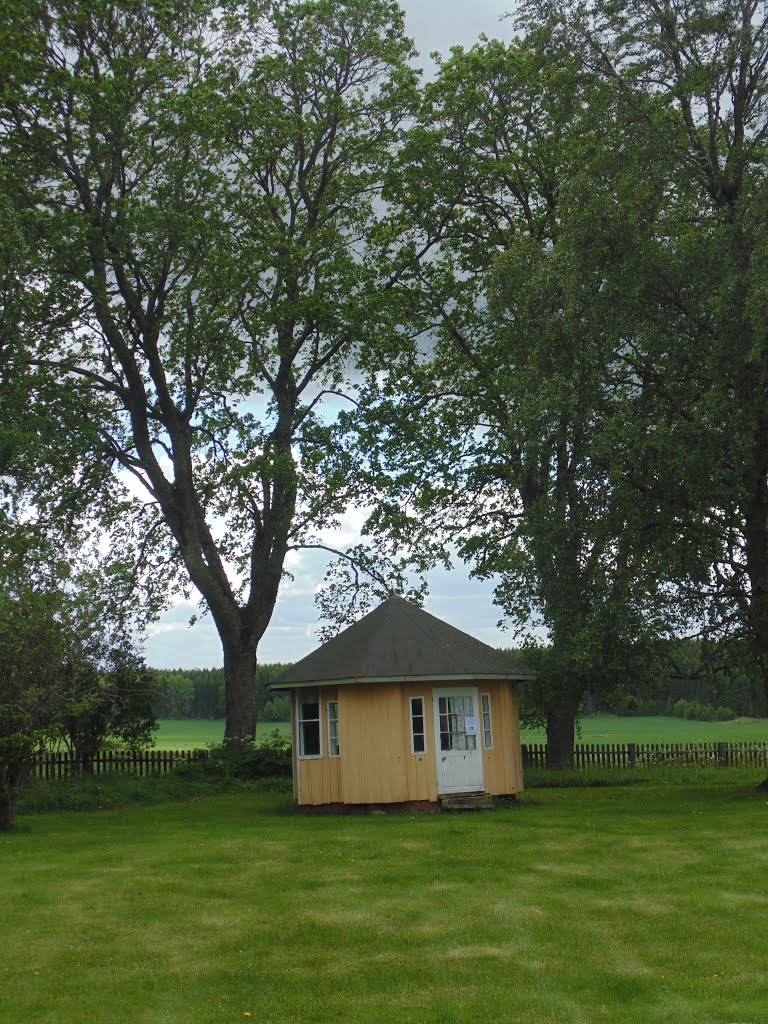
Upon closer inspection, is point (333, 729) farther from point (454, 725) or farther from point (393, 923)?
point (393, 923)

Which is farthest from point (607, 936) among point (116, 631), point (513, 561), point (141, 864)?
point (116, 631)

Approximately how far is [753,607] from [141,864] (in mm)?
13469

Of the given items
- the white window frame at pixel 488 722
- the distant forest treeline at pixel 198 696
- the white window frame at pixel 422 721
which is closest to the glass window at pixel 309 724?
the white window frame at pixel 422 721

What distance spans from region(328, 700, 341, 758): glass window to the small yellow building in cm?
2

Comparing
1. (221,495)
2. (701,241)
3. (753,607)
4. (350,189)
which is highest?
(350,189)

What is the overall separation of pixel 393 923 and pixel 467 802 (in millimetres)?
9901

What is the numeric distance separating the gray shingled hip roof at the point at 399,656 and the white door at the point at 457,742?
63 centimetres

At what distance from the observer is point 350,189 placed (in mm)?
31797

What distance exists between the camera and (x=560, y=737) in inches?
1236

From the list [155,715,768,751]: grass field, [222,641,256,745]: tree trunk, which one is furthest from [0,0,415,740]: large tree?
[155,715,768,751]: grass field

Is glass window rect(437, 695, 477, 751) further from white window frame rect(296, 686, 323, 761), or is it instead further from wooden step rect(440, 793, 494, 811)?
white window frame rect(296, 686, 323, 761)

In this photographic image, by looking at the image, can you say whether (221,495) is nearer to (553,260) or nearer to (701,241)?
(553,260)

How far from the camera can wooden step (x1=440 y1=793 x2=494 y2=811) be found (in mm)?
21109

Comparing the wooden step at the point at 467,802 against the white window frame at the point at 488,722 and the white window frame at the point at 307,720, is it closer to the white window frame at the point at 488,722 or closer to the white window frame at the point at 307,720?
the white window frame at the point at 488,722
